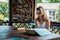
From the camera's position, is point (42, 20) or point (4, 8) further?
point (4, 8)

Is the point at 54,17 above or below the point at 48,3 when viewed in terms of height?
below

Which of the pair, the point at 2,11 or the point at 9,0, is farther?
the point at 2,11

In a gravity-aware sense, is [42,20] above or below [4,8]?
below

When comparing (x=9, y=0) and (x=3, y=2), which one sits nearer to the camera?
(x=9, y=0)

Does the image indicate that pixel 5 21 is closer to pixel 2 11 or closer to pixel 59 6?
pixel 2 11

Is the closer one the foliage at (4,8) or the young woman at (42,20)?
the young woman at (42,20)

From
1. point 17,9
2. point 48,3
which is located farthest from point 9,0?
point 48,3

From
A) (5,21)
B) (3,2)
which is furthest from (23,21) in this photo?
(3,2)

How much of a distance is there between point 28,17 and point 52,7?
82 cm

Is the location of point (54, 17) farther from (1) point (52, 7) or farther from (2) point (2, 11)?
(2) point (2, 11)

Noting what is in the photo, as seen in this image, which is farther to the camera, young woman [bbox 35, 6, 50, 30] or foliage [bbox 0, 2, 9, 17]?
foliage [bbox 0, 2, 9, 17]

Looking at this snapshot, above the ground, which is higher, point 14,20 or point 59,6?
point 59,6

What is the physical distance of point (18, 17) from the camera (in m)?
5.25

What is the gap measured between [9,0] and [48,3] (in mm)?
1210
